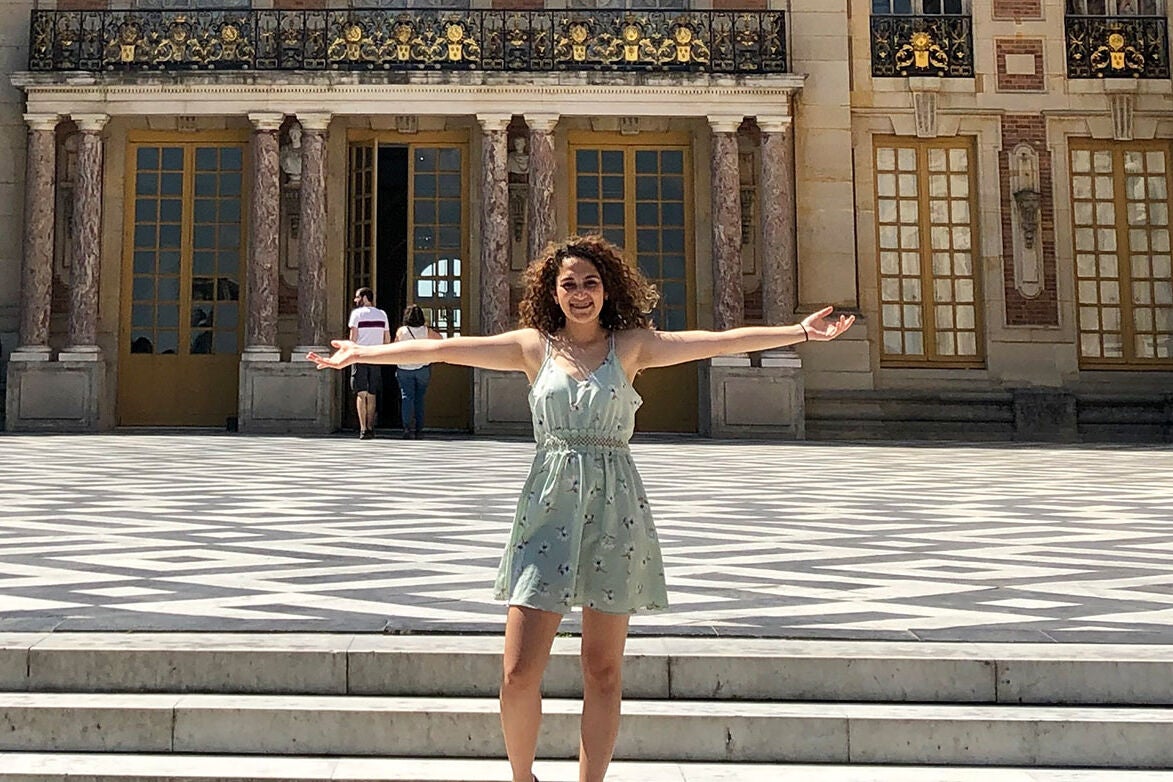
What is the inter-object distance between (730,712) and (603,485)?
0.99 m

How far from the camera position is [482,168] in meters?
17.5

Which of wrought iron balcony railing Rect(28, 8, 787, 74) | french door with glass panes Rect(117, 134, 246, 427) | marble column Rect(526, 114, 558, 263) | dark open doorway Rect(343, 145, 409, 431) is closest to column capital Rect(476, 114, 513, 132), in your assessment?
marble column Rect(526, 114, 558, 263)

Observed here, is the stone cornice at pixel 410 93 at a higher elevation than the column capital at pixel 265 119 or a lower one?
higher

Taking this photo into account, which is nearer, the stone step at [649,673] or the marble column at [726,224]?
the stone step at [649,673]

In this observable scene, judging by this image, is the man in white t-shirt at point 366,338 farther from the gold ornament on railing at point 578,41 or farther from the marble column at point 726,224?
the gold ornament on railing at point 578,41

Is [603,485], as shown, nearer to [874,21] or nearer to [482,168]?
[482,168]

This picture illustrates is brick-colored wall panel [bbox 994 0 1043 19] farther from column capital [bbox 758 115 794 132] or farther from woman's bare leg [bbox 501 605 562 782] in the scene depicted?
woman's bare leg [bbox 501 605 562 782]

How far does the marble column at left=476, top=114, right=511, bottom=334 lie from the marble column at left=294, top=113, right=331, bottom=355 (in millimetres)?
2370

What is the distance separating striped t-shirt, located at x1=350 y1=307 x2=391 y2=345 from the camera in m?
13.9

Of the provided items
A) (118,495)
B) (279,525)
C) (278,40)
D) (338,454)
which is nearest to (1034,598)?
(279,525)

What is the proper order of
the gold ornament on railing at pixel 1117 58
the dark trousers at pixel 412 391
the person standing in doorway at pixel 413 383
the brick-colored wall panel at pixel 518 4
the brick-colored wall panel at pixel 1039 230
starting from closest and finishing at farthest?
the person standing in doorway at pixel 413 383, the dark trousers at pixel 412 391, the brick-colored wall panel at pixel 1039 230, the brick-colored wall panel at pixel 518 4, the gold ornament on railing at pixel 1117 58

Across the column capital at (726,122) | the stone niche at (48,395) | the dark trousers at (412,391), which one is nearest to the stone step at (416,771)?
the dark trousers at (412,391)

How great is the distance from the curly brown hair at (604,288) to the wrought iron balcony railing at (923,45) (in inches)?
671

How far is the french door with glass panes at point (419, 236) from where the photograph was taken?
18109mm
